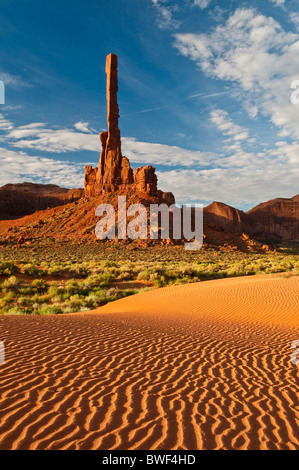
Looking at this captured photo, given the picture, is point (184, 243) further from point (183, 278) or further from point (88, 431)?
point (88, 431)

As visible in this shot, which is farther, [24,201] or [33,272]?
[24,201]

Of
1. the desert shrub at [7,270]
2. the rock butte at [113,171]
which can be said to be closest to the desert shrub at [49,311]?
the desert shrub at [7,270]

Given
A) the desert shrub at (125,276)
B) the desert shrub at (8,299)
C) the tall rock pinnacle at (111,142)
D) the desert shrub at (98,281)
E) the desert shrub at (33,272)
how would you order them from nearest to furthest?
the desert shrub at (8,299), the desert shrub at (98,281), the desert shrub at (33,272), the desert shrub at (125,276), the tall rock pinnacle at (111,142)

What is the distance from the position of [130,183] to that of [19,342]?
6521cm

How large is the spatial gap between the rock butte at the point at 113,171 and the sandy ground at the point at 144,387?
2234 inches

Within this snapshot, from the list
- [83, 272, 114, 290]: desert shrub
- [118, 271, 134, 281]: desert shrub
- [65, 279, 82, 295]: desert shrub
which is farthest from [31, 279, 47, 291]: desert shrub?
[118, 271, 134, 281]: desert shrub

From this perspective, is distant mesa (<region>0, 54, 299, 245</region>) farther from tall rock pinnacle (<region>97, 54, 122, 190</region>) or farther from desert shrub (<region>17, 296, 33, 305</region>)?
desert shrub (<region>17, 296, 33, 305</region>)

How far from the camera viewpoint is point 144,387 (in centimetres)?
437

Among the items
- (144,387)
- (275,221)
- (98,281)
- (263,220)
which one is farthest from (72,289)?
(275,221)

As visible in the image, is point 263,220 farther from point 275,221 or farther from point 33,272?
point 33,272

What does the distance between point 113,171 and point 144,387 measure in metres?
71.4

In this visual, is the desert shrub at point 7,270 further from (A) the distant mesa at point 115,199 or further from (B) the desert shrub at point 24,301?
(A) the distant mesa at point 115,199

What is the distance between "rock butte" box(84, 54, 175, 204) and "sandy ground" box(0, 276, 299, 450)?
56.7 meters

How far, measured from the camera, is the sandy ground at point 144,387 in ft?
10.2
